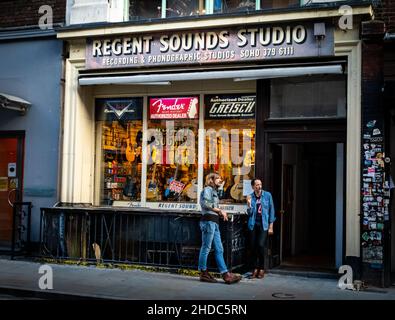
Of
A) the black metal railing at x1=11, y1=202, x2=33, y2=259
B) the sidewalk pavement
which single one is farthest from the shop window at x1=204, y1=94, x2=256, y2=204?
the black metal railing at x1=11, y1=202, x2=33, y2=259

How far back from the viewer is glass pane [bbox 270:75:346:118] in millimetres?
11102

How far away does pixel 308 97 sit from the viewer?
11367mm

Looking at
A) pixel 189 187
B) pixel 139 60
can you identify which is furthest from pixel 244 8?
pixel 189 187

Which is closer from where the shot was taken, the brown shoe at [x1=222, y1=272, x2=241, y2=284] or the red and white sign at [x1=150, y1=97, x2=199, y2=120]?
the brown shoe at [x1=222, y1=272, x2=241, y2=284]

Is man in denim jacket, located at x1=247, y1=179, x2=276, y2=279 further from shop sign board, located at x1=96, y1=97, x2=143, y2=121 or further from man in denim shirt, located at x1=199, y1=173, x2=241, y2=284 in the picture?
shop sign board, located at x1=96, y1=97, x2=143, y2=121

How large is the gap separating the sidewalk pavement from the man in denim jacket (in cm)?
40

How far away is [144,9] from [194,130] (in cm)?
304

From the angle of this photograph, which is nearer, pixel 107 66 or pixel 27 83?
pixel 107 66

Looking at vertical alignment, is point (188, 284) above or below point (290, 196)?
below

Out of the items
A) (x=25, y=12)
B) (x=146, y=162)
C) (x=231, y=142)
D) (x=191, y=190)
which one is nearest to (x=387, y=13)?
(x=231, y=142)

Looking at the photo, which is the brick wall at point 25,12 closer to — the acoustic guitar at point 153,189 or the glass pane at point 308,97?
the acoustic guitar at point 153,189

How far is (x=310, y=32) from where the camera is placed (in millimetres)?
10859

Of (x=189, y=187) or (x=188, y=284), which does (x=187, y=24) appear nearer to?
(x=189, y=187)
